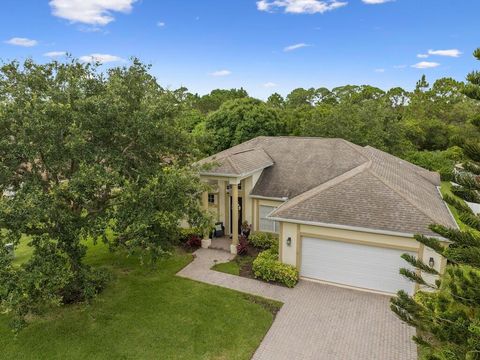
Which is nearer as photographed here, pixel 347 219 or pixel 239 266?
pixel 347 219

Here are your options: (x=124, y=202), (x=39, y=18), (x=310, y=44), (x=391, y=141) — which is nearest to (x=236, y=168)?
(x=124, y=202)

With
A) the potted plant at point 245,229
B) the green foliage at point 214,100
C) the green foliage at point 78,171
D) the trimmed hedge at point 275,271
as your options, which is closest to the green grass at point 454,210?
the trimmed hedge at point 275,271

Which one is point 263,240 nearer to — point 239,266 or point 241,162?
point 239,266

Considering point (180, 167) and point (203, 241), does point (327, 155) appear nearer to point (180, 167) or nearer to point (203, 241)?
point (203, 241)

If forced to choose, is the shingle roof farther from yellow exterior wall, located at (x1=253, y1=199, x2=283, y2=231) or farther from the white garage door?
the white garage door

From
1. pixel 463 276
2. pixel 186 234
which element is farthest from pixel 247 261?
pixel 463 276

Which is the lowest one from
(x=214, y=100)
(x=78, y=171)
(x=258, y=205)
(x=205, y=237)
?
(x=205, y=237)

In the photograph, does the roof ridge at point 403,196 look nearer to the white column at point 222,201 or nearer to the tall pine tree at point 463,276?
the tall pine tree at point 463,276
